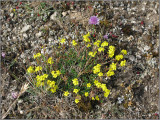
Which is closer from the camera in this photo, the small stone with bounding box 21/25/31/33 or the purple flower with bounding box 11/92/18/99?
the purple flower with bounding box 11/92/18/99

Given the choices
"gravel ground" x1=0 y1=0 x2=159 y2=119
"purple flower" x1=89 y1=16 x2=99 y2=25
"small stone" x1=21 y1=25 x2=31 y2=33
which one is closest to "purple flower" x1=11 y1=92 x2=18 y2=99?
"gravel ground" x1=0 y1=0 x2=159 y2=119

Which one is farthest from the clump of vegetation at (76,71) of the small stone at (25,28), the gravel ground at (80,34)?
the small stone at (25,28)

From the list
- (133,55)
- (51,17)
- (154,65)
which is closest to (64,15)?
(51,17)

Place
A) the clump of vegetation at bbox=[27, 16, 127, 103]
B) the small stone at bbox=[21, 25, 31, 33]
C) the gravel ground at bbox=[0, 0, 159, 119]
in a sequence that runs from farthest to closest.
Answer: the small stone at bbox=[21, 25, 31, 33] < the gravel ground at bbox=[0, 0, 159, 119] < the clump of vegetation at bbox=[27, 16, 127, 103]

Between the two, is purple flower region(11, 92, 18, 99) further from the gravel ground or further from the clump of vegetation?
Result: the clump of vegetation

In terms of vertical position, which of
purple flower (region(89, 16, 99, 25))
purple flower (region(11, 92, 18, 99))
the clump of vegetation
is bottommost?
purple flower (region(11, 92, 18, 99))

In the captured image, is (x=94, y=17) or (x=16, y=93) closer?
(x=16, y=93)

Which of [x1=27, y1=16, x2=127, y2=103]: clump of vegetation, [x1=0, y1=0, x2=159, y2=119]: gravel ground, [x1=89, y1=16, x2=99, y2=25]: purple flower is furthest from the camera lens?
[x1=89, y1=16, x2=99, y2=25]: purple flower

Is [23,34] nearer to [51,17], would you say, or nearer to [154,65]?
[51,17]
